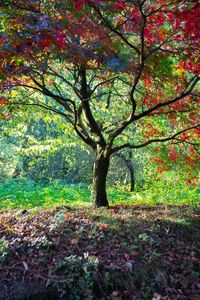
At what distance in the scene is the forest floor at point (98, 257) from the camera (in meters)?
3.12

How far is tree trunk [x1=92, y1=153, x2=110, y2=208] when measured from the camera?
18.0 feet

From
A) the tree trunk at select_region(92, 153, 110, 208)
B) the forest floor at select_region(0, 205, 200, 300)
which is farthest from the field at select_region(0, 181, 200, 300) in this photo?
the tree trunk at select_region(92, 153, 110, 208)

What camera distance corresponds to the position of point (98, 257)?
3.54m

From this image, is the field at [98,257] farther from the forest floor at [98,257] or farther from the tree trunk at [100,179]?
the tree trunk at [100,179]

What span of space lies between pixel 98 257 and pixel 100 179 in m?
2.07

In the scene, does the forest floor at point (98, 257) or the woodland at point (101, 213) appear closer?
the forest floor at point (98, 257)

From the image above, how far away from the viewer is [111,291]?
10.5ft

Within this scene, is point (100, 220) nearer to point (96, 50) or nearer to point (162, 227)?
Result: point (162, 227)

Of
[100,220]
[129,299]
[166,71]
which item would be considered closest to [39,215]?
[100,220]

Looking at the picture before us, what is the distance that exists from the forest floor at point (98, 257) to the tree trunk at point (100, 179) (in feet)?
2.65

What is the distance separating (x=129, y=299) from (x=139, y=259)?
1.79 feet

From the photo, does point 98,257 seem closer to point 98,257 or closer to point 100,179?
point 98,257

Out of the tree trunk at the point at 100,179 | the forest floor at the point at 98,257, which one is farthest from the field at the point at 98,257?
the tree trunk at the point at 100,179

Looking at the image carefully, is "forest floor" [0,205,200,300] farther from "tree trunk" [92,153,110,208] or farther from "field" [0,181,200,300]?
"tree trunk" [92,153,110,208]
